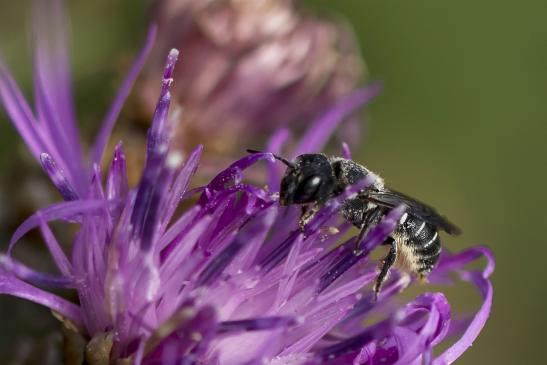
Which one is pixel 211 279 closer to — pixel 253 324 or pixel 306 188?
pixel 253 324

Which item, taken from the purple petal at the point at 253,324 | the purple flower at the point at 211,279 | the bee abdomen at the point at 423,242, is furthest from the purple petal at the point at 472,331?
the purple petal at the point at 253,324

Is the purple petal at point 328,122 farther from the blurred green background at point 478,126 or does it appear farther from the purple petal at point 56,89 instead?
the blurred green background at point 478,126

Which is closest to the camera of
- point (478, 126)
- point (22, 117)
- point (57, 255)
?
point (57, 255)

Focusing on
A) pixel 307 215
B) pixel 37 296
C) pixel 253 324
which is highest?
pixel 307 215

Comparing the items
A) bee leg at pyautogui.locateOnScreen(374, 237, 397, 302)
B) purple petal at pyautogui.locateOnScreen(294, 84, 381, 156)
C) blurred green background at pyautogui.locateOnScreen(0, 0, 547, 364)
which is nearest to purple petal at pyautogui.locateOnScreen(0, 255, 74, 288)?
bee leg at pyautogui.locateOnScreen(374, 237, 397, 302)

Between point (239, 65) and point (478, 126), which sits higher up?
point (239, 65)

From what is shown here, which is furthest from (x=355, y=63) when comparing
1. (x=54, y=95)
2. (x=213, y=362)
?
(x=213, y=362)

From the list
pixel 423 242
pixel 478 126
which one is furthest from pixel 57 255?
pixel 478 126
